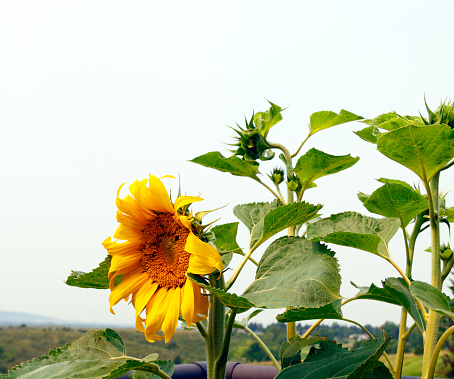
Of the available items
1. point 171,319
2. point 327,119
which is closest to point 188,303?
point 171,319

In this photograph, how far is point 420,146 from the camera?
612 millimetres

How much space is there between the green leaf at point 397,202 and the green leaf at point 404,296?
127 millimetres

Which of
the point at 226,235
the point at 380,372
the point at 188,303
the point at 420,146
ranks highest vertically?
the point at 420,146

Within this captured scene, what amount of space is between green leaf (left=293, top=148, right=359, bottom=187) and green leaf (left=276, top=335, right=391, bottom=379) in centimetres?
33

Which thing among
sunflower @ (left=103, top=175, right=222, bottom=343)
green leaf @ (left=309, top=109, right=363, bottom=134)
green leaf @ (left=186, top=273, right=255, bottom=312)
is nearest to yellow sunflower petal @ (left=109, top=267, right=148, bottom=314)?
sunflower @ (left=103, top=175, right=222, bottom=343)

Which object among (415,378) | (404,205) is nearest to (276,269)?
(404,205)

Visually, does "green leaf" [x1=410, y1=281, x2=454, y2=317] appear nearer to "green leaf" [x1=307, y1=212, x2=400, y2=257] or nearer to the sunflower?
"green leaf" [x1=307, y1=212, x2=400, y2=257]

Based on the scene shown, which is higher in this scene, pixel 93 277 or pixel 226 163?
pixel 226 163

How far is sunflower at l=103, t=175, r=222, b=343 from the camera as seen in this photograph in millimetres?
522

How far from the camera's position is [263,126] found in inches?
36.8

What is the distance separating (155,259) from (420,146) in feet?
1.28

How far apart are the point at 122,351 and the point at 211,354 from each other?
0.46 ft

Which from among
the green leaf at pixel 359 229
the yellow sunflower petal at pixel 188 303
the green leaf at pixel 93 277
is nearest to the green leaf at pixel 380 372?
the green leaf at pixel 359 229

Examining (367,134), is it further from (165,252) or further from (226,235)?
(165,252)
